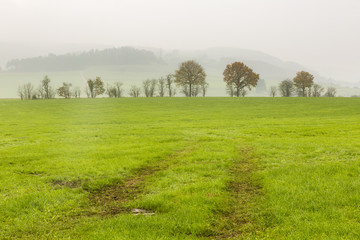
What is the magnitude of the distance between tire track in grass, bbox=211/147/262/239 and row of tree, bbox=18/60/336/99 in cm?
8514

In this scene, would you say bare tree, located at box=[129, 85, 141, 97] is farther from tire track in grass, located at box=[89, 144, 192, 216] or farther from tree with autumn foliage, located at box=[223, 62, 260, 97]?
tire track in grass, located at box=[89, 144, 192, 216]

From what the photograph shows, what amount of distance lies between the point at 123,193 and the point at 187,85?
119 m

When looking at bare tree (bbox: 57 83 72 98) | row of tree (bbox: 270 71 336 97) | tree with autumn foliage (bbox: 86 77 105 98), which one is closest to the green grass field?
row of tree (bbox: 270 71 336 97)

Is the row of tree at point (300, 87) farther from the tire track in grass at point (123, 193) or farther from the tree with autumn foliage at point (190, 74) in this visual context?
the tire track in grass at point (123, 193)

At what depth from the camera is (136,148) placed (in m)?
19.2

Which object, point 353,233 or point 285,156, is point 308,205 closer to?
point 353,233

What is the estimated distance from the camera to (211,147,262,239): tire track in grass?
757 centimetres

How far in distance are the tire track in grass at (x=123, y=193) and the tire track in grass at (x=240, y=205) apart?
2.61m

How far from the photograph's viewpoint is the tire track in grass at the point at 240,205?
7.57 m

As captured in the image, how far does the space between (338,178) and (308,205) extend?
3393 millimetres

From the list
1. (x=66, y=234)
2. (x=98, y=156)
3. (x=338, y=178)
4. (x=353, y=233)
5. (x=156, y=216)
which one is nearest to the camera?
(x=353, y=233)

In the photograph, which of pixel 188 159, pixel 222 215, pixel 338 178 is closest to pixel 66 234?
pixel 222 215

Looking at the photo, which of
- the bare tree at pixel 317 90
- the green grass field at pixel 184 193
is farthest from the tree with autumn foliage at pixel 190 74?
the green grass field at pixel 184 193

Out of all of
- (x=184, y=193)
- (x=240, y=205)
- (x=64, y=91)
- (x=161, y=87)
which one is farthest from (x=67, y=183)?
(x=161, y=87)
